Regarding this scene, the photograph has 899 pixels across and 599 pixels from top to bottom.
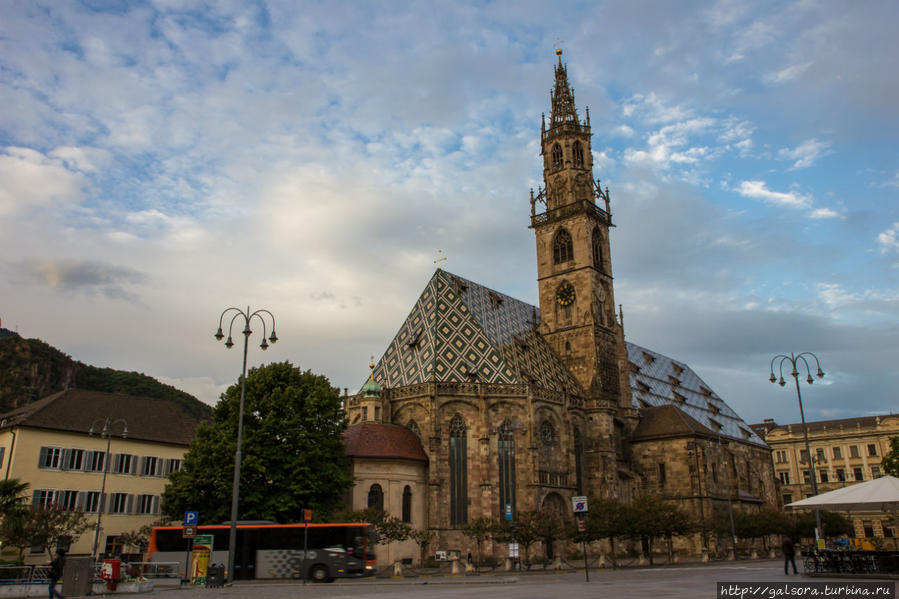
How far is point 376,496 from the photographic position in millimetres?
46281

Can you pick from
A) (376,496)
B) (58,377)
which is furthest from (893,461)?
(58,377)

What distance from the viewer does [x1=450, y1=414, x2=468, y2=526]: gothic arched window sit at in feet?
158

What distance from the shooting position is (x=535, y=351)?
61.1 metres

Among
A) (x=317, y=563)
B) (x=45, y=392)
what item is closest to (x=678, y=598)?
(x=317, y=563)

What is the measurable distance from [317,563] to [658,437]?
131 ft

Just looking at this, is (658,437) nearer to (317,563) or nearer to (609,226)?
(609,226)

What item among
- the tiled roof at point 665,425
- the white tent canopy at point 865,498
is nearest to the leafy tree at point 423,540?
the white tent canopy at point 865,498

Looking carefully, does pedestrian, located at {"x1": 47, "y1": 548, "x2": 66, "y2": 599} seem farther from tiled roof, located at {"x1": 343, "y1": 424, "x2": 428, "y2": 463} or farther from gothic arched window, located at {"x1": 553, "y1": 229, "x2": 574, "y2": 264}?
gothic arched window, located at {"x1": 553, "y1": 229, "x2": 574, "y2": 264}

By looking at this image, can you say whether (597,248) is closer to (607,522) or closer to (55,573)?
(607,522)

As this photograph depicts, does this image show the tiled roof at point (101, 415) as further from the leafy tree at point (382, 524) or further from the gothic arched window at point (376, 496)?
the leafy tree at point (382, 524)

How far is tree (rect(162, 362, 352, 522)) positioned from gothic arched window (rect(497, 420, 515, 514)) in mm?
12719

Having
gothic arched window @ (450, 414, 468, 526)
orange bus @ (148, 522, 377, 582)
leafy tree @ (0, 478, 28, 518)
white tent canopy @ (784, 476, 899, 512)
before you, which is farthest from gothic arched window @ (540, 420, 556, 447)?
leafy tree @ (0, 478, 28, 518)

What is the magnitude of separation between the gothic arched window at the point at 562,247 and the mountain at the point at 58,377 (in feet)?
170

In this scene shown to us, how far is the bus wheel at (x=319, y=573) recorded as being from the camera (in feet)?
103
